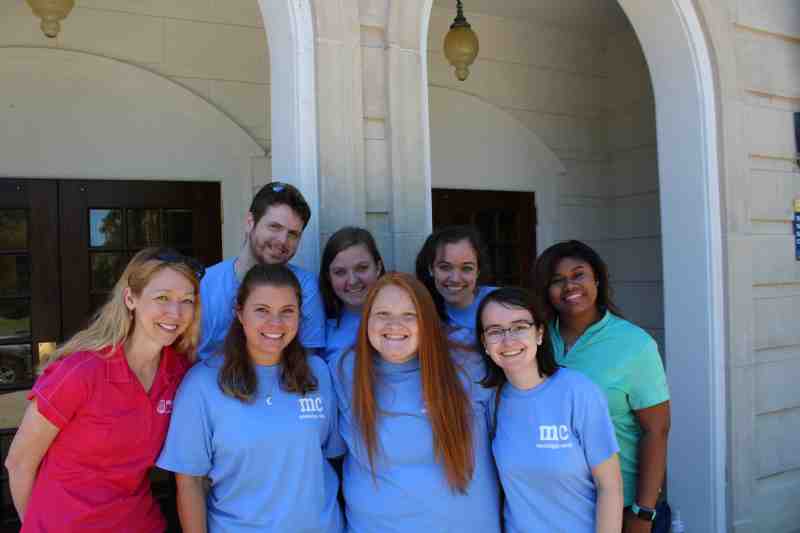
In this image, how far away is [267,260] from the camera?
211 centimetres

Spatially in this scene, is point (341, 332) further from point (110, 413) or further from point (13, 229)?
point (13, 229)

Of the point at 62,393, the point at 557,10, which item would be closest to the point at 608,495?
A: the point at 62,393

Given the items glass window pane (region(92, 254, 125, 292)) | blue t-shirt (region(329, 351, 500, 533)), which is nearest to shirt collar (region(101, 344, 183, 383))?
blue t-shirt (region(329, 351, 500, 533))

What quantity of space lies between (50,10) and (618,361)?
115 inches

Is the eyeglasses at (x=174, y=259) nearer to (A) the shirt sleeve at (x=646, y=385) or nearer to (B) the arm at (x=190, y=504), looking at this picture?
(B) the arm at (x=190, y=504)

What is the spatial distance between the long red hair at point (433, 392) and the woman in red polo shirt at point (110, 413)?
0.49 m

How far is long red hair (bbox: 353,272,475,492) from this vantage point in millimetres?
1757

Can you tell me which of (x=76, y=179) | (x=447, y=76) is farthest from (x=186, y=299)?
(x=447, y=76)

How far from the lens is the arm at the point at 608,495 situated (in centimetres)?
177

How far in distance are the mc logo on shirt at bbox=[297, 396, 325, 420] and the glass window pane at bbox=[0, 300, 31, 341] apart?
2.73m

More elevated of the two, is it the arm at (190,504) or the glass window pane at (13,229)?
the glass window pane at (13,229)

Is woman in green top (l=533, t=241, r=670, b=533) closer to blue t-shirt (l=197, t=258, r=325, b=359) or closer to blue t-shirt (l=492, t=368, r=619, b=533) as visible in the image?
blue t-shirt (l=492, t=368, r=619, b=533)

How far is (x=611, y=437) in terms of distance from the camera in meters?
1.78

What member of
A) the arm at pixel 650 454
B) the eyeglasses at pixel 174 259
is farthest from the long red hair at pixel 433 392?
the arm at pixel 650 454
